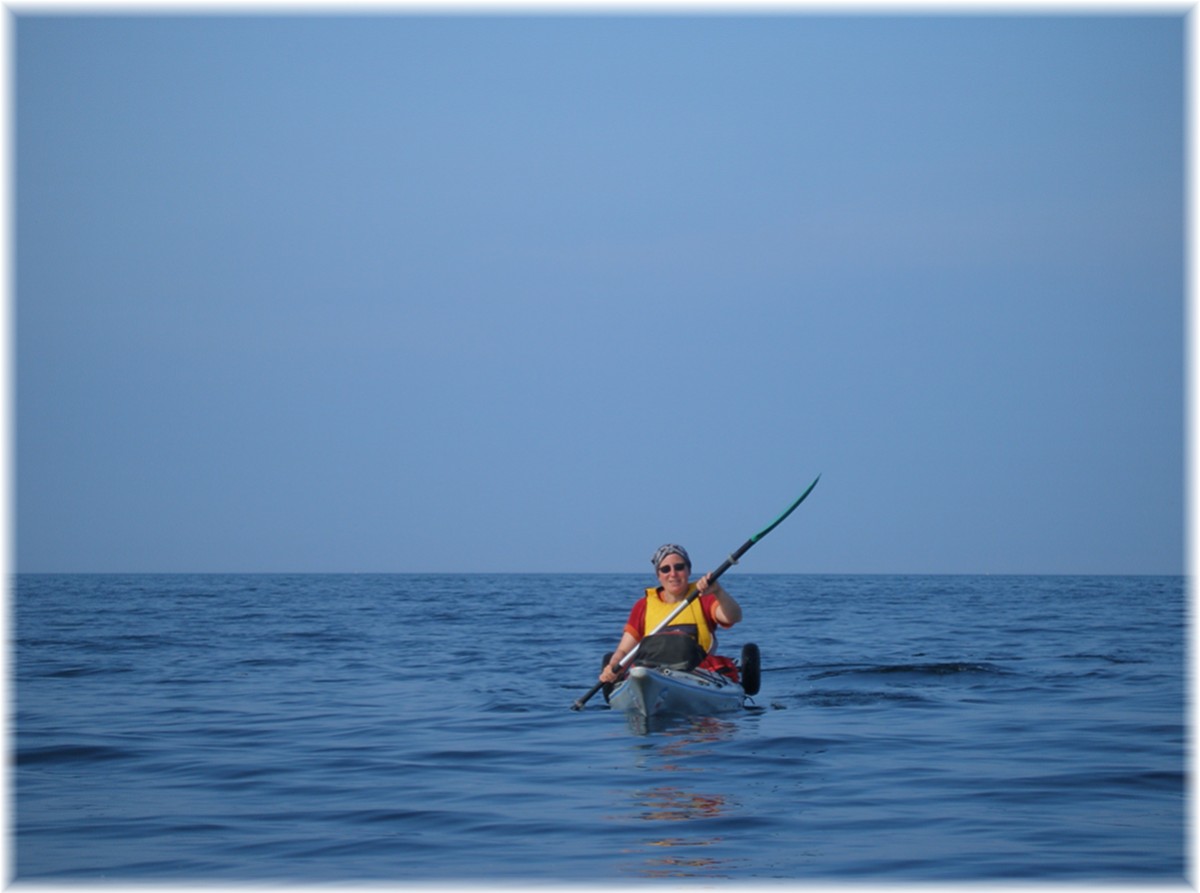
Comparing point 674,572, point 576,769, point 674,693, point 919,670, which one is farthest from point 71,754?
point 919,670

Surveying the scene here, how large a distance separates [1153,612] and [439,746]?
24.0 meters

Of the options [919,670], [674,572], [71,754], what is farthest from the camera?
[919,670]

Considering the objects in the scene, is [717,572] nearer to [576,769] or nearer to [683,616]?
[683,616]

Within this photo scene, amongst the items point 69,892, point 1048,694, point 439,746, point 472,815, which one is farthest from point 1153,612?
point 69,892

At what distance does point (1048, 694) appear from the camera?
1439cm

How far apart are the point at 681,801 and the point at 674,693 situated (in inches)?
126

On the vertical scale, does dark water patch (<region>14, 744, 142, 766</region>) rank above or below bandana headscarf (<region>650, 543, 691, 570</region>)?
below

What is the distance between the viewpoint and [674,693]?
38.3 ft

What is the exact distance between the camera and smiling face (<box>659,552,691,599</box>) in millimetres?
11930

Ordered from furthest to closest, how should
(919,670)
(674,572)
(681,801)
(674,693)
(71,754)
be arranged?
(919,670) < (674,572) < (674,693) < (71,754) < (681,801)

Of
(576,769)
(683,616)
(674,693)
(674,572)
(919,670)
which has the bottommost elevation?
(919,670)

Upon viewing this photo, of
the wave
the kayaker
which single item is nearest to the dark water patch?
the kayaker

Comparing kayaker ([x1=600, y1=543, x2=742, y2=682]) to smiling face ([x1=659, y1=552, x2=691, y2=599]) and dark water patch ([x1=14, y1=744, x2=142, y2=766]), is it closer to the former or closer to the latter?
smiling face ([x1=659, y1=552, x2=691, y2=599])

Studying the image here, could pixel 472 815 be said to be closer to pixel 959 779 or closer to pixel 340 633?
pixel 959 779
